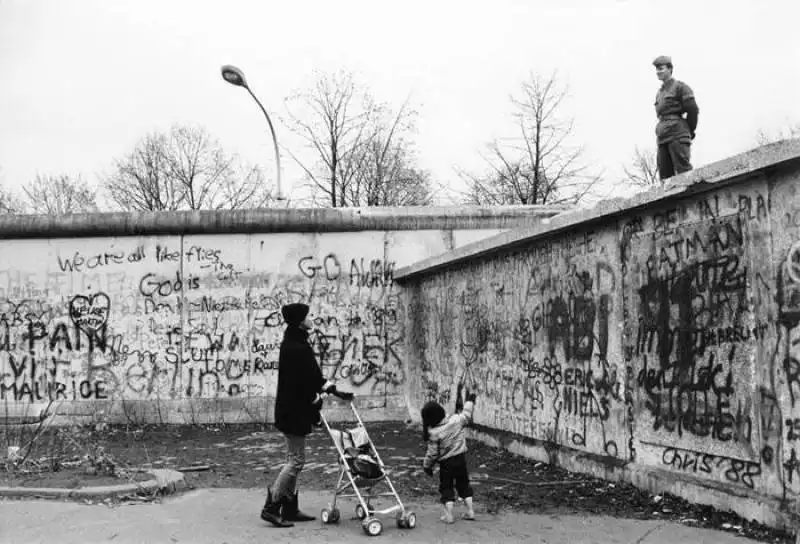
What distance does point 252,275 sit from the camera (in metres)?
15.3

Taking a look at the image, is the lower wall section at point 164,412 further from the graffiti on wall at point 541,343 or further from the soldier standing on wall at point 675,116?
the soldier standing on wall at point 675,116

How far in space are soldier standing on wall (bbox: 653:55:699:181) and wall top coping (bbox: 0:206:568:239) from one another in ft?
20.9

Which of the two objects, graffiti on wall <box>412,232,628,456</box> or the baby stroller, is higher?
graffiti on wall <box>412,232,628,456</box>

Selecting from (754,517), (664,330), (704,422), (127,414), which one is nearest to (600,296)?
(664,330)

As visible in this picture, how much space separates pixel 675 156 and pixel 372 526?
5.43 metres

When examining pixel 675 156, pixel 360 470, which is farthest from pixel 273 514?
pixel 675 156

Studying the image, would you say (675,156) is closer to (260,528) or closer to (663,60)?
(663,60)

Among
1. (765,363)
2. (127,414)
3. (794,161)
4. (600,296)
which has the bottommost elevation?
(127,414)

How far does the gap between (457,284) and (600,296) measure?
14.1ft

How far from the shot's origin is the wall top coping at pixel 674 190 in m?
5.92

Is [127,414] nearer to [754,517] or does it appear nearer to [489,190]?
[754,517]

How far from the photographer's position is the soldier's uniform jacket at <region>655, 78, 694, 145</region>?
30.4 ft

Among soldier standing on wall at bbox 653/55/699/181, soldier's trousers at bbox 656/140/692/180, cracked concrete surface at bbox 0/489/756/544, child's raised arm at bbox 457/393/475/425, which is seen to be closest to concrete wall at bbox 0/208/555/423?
soldier's trousers at bbox 656/140/692/180

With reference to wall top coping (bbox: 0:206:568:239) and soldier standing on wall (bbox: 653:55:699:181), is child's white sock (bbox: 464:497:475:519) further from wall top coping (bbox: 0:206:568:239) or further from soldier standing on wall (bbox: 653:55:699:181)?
wall top coping (bbox: 0:206:568:239)
